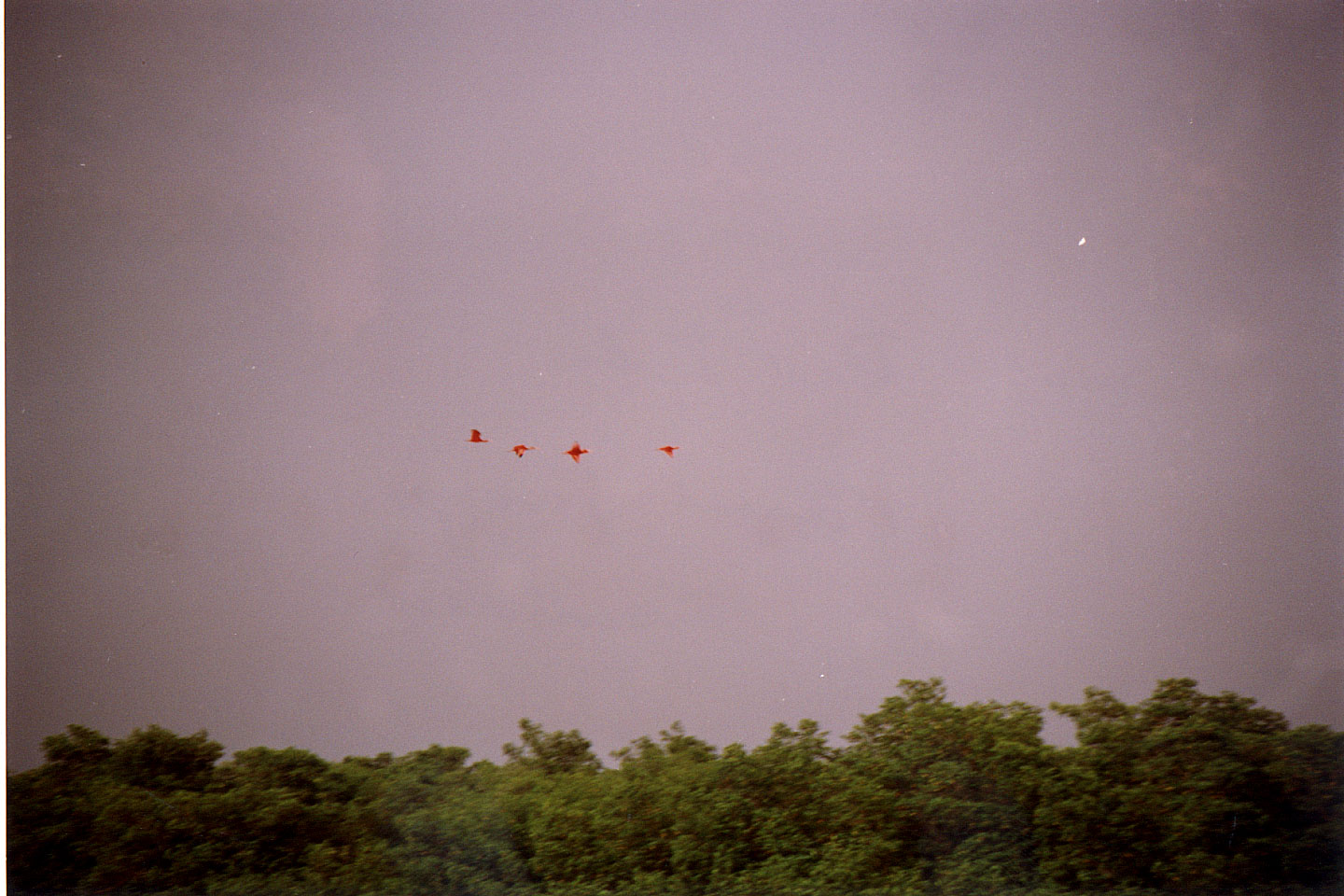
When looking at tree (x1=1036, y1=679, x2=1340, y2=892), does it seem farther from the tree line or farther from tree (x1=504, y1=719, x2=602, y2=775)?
tree (x1=504, y1=719, x2=602, y2=775)

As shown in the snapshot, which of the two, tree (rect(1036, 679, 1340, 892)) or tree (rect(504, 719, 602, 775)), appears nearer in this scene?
tree (rect(1036, 679, 1340, 892))

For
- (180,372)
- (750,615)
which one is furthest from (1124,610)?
(180,372)

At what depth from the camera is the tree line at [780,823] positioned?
8.98ft

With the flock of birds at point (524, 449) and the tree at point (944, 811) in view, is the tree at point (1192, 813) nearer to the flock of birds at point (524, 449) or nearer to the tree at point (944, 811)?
the tree at point (944, 811)

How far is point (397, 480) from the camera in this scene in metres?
2.88

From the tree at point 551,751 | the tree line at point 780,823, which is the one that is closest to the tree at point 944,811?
the tree line at point 780,823

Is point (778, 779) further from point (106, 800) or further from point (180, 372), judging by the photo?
point (180, 372)

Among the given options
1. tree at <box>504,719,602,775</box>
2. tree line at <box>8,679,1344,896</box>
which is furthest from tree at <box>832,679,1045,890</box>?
tree at <box>504,719,602,775</box>

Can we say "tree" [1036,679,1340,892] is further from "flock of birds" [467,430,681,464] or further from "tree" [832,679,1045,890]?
"flock of birds" [467,430,681,464]

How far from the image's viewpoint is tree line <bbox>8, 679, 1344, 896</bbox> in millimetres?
2738

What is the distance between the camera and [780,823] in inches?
109

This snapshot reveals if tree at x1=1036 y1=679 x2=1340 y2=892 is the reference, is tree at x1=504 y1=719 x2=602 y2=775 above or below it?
above

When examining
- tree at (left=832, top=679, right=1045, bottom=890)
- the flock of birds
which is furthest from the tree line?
the flock of birds

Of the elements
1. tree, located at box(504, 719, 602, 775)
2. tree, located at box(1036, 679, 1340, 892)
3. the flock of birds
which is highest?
the flock of birds
